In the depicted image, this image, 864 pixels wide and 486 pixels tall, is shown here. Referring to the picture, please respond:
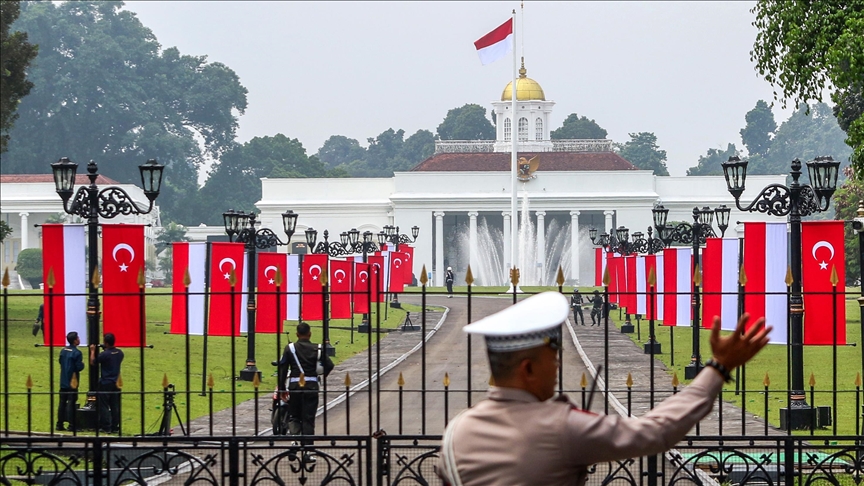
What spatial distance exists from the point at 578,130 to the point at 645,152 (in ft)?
26.1

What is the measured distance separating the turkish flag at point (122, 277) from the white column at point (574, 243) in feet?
206

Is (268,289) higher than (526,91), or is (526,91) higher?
(526,91)

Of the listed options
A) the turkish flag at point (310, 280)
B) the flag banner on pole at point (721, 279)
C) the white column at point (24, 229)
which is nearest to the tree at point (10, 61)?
the turkish flag at point (310, 280)

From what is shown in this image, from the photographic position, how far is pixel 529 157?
260ft

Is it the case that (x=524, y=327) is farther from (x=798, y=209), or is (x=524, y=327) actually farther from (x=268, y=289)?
(x=268, y=289)

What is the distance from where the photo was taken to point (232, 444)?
7910 millimetres

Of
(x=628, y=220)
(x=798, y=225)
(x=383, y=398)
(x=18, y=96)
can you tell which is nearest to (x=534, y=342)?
(x=798, y=225)

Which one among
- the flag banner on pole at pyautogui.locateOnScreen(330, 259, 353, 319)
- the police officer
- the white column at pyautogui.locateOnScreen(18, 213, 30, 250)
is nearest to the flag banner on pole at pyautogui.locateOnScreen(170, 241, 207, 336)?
the flag banner on pole at pyautogui.locateOnScreen(330, 259, 353, 319)

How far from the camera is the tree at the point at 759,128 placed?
464ft

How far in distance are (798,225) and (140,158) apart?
91788 millimetres

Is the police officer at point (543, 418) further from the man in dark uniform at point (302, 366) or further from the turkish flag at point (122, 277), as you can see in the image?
the turkish flag at point (122, 277)

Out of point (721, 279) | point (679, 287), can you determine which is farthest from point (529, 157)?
point (721, 279)

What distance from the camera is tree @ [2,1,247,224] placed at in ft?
318

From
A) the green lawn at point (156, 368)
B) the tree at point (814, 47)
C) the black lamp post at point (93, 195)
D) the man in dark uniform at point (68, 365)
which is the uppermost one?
the tree at point (814, 47)
